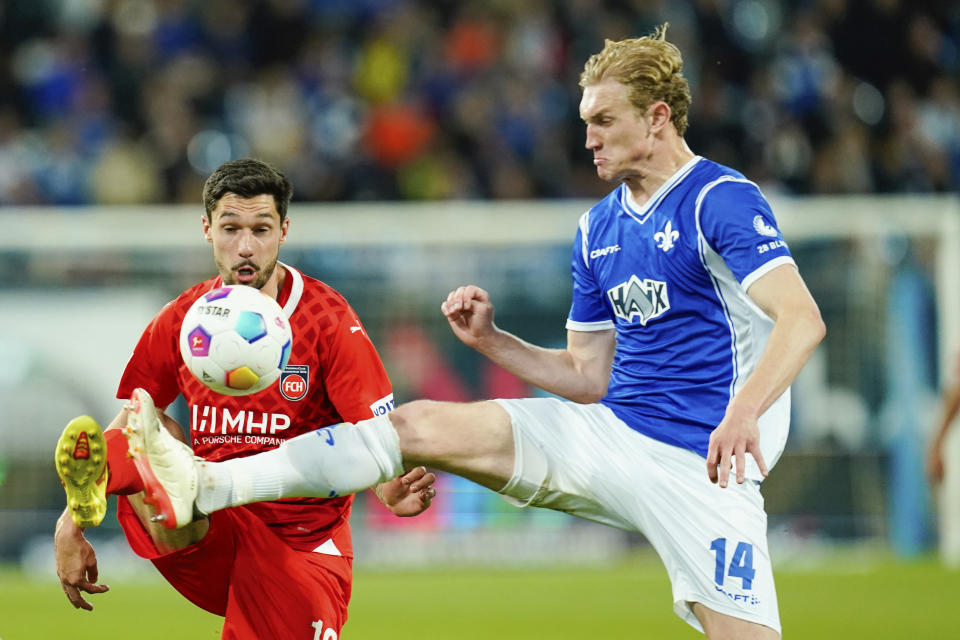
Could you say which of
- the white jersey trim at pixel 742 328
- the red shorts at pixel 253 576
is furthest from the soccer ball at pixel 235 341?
the white jersey trim at pixel 742 328

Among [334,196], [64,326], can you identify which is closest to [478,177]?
[334,196]

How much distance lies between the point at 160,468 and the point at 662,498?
1.74m

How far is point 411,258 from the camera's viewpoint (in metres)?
12.4

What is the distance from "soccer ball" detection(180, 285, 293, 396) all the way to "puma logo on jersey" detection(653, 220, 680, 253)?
1360 millimetres

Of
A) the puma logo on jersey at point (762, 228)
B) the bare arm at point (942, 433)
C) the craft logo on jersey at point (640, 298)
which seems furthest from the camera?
the bare arm at point (942, 433)

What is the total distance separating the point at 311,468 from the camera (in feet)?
14.9

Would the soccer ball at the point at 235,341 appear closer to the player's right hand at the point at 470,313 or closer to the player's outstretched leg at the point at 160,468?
the player's outstretched leg at the point at 160,468

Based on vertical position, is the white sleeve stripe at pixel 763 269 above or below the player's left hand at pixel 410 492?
above

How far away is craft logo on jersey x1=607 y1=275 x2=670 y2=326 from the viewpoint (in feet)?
16.9

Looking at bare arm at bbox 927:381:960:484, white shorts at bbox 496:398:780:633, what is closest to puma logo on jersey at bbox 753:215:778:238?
white shorts at bbox 496:398:780:633

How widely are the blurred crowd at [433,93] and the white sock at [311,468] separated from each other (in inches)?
355

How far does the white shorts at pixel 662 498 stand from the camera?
491 cm

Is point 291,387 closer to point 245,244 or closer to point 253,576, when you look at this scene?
point 245,244

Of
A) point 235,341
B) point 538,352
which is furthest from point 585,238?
point 235,341
